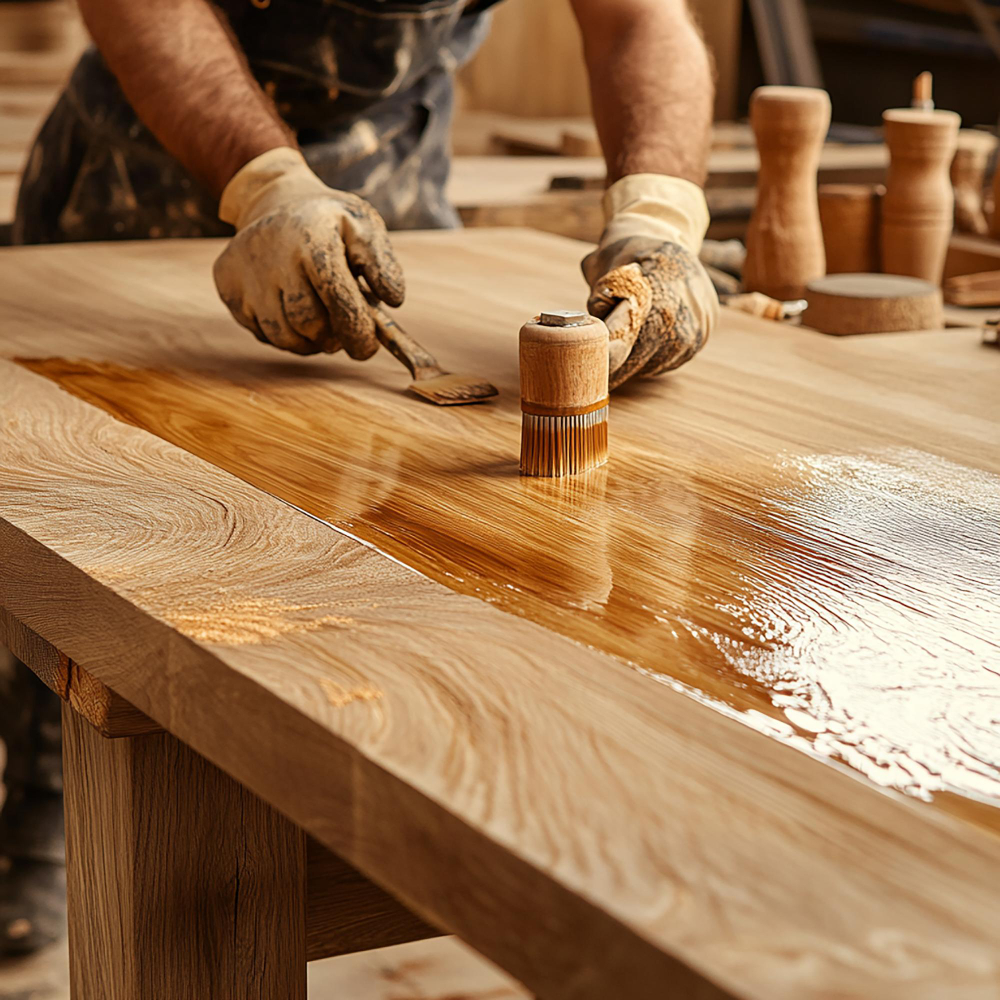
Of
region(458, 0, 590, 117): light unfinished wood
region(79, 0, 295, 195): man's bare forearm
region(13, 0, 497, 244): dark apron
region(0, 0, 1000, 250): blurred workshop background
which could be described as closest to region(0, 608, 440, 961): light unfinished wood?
region(79, 0, 295, 195): man's bare forearm

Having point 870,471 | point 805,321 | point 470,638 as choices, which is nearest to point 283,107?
point 805,321

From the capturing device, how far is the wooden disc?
5.74 ft

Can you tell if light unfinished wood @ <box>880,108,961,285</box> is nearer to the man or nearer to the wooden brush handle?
the man

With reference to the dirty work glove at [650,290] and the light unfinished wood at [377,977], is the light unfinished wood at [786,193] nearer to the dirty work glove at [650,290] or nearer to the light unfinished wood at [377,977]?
the dirty work glove at [650,290]

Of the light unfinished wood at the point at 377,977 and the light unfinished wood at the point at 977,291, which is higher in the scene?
the light unfinished wood at the point at 977,291

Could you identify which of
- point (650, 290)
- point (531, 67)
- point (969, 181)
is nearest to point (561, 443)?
point (650, 290)

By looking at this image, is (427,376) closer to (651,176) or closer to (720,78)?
(651,176)

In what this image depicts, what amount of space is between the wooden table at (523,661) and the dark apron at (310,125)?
33.9 inches

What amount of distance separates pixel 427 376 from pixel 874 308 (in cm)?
73

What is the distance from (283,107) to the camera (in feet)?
7.33

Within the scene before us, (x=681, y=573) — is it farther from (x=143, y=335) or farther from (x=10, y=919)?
(x=10, y=919)

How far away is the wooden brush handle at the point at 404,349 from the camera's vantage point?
53.1 inches

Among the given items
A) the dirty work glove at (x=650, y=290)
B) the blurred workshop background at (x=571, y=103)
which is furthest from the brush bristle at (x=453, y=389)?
the blurred workshop background at (x=571, y=103)

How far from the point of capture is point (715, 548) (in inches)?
37.1
